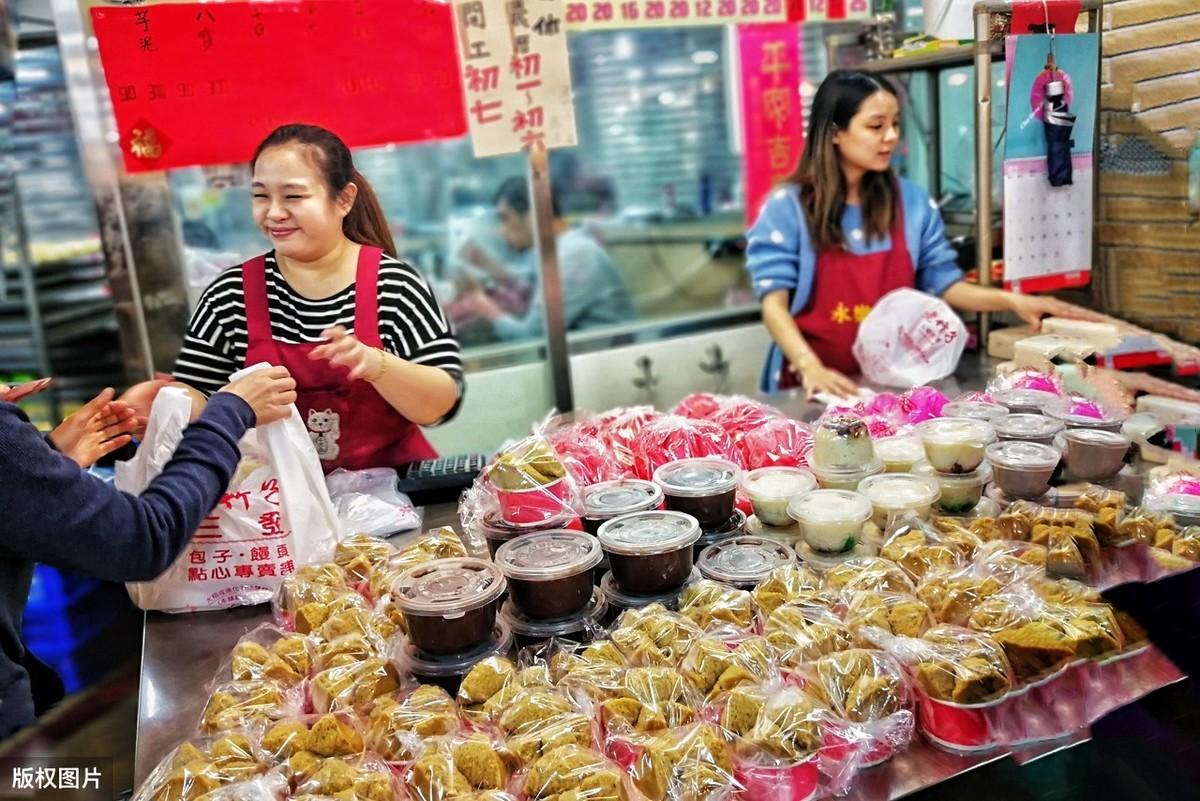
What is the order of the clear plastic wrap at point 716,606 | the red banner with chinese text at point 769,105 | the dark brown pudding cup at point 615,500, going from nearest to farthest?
1. the clear plastic wrap at point 716,606
2. the dark brown pudding cup at point 615,500
3. the red banner with chinese text at point 769,105

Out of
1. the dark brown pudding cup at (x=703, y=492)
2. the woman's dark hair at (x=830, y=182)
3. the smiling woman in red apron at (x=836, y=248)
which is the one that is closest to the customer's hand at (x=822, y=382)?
the smiling woman in red apron at (x=836, y=248)

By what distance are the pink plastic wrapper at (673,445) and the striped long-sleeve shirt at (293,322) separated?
0.56 metres

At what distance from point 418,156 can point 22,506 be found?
4.38 meters

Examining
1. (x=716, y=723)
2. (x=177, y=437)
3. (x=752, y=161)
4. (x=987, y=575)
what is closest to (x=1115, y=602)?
(x=987, y=575)

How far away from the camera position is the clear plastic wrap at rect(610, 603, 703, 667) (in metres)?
1.29

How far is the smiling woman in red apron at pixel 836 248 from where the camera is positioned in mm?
3088

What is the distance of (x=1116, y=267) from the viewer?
8.33 feet

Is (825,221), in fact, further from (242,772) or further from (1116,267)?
(242,772)

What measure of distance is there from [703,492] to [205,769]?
0.93 m

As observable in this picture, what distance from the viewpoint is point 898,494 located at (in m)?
1.70

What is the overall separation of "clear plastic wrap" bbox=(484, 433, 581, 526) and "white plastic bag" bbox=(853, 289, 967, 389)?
1.49m

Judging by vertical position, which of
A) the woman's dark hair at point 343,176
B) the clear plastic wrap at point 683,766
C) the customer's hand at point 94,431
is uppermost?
the woman's dark hair at point 343,176

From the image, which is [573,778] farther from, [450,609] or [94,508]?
[94,508]

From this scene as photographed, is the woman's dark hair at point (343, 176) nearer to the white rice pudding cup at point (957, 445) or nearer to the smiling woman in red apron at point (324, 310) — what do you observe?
the smiling woman in red apron at point (324, 310)
